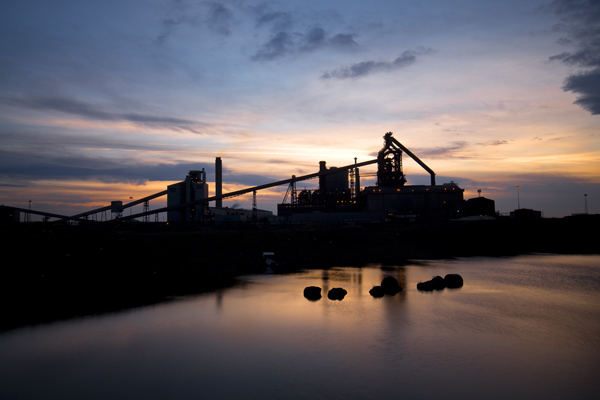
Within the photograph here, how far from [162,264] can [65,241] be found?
11.3 meters

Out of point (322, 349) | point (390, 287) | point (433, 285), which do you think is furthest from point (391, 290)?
point (322, 349)

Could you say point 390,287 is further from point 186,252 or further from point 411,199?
point 411,199

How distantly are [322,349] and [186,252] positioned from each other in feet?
114

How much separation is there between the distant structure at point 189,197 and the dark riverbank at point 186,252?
35.0 meters

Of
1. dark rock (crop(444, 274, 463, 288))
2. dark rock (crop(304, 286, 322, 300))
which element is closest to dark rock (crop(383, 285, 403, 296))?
dark rock (crop(304, 286, 322, 300))

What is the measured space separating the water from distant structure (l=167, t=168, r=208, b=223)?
68.8 metres

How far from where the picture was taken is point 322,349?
73.4 ft

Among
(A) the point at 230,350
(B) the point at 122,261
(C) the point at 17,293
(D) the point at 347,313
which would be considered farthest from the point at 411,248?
(C) the point at 17,293

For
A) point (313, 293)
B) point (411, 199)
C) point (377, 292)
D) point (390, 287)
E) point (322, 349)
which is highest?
point (411, 199)

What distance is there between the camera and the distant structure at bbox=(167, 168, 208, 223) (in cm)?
10194

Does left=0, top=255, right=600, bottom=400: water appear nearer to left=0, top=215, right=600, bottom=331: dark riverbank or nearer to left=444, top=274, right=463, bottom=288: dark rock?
Answer: left=444, top=274, right=463, bottom=288: dark rock

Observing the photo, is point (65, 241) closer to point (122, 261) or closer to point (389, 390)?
point (122, 261)

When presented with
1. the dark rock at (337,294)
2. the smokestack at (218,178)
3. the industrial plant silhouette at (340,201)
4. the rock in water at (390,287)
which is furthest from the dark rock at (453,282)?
the smokestack at (218,178)

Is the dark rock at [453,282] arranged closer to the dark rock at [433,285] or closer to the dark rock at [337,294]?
the dark rock at [433,285]
